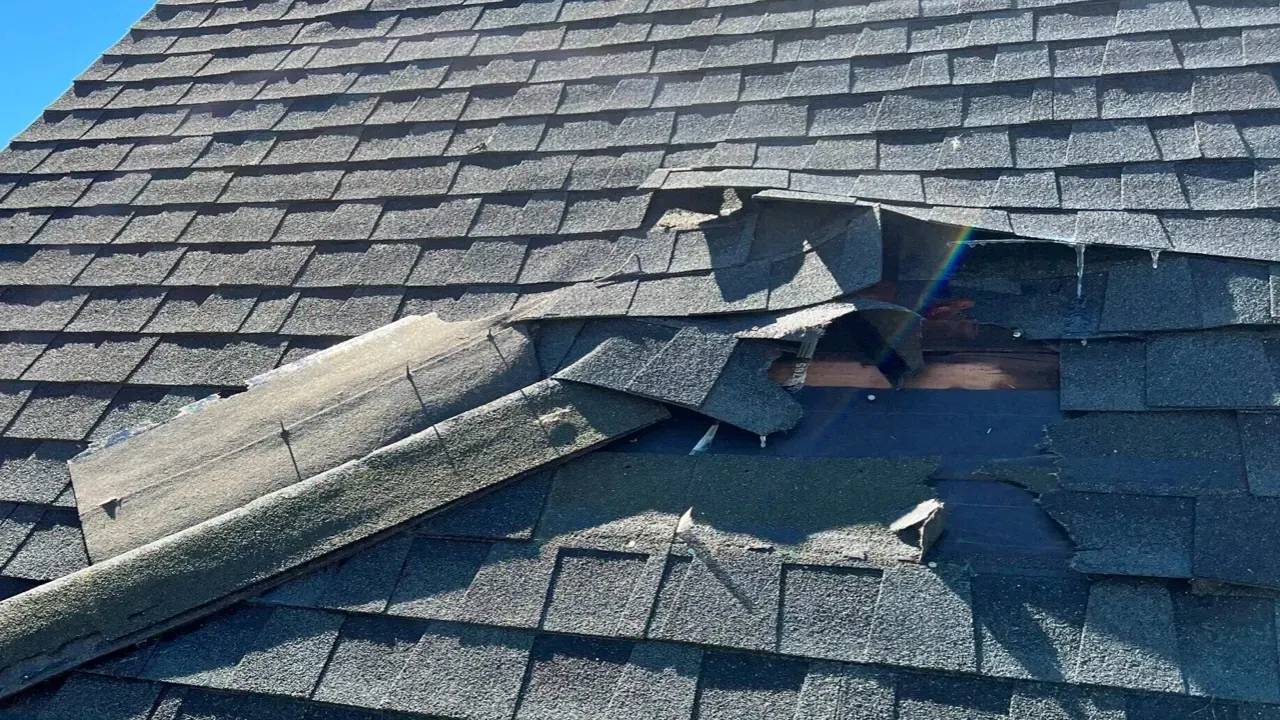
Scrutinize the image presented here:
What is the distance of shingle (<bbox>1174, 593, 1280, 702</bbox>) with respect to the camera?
1881mm

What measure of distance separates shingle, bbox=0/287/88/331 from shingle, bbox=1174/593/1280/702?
4.25 m

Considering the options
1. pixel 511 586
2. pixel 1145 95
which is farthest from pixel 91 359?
pixel 1145 95

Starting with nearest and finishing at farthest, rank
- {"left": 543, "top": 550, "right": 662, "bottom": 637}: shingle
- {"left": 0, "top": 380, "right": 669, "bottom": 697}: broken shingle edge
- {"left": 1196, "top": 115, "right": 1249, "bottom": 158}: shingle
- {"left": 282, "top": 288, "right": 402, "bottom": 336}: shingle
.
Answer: {"left": 543, "top": 550, "right": 662, "bottom": 637}: shingle
{"left": 0, "top": 380, "right": 669, "bottom": 697}: broken shingle edge
{"left": 1196, "top": 115, "right": 1249, "bottom": 158}: shingle
{"left": 282, "top": 288, "right": 402, "bottom": 336}: shingle

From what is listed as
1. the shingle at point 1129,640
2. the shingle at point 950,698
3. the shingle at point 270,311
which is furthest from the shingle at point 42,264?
the shingle at point 1129,640

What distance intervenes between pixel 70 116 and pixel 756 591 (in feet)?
15.4

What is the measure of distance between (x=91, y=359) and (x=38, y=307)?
567 mm

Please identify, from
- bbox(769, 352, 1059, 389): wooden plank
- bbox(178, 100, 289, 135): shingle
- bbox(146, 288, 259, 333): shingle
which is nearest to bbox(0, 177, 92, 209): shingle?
bbox(178, 100, 289, 135): shingle

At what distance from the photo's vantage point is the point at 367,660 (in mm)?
2352

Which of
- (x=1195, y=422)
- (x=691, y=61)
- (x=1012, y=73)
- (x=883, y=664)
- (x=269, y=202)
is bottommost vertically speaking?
(x=1195, y=422)

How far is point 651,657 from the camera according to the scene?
2.18 metres

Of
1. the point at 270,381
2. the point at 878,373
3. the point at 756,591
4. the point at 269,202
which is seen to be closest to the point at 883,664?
the point at 756,591

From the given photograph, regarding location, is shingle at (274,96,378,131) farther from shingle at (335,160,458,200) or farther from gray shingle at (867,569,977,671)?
gray shingle at (867,569,977,671)

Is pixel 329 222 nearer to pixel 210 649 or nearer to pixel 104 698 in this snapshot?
pixel 210 649

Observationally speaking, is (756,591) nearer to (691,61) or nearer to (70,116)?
(691,61)
